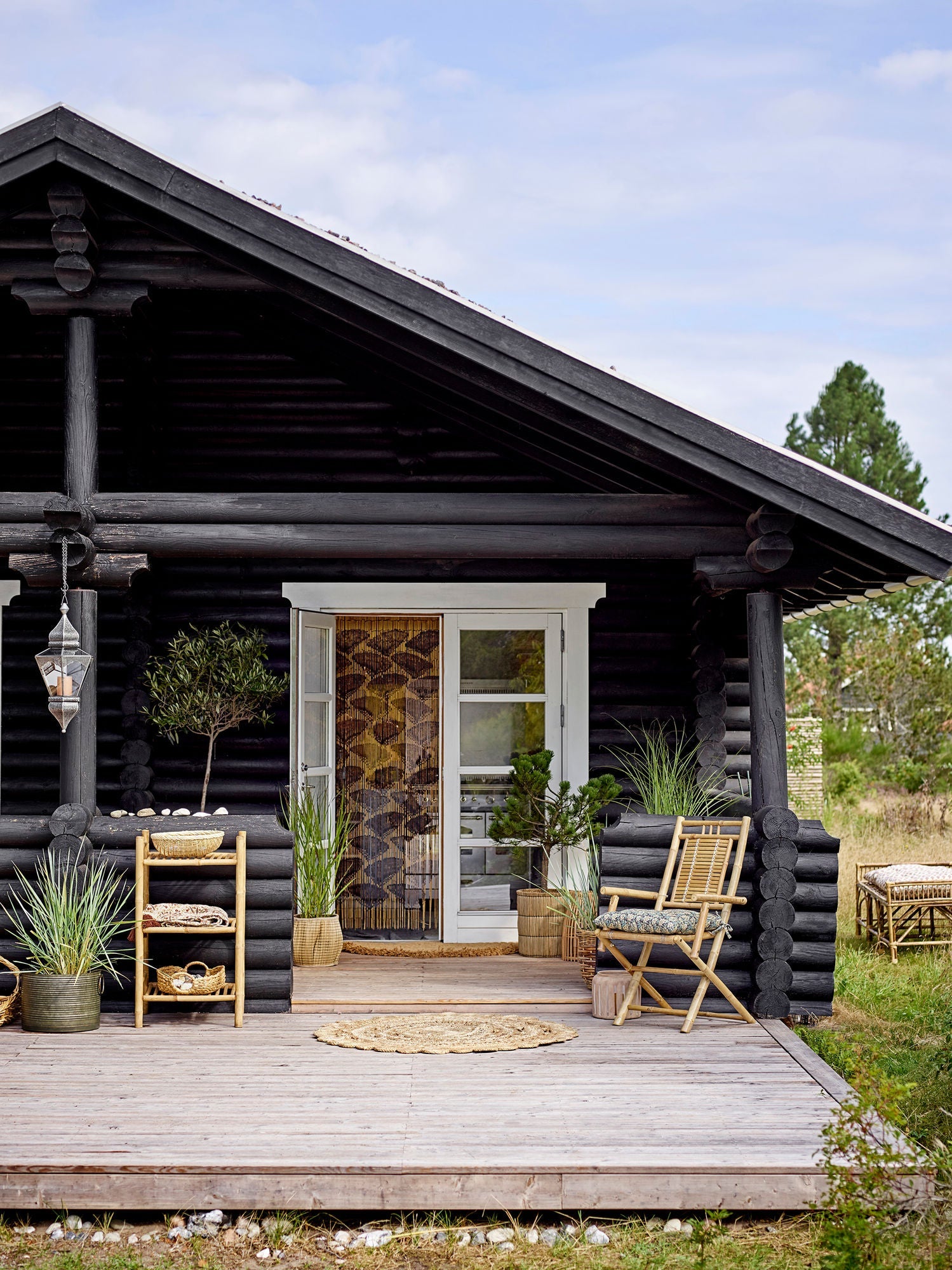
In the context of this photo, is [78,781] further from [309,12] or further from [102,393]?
[309,12]

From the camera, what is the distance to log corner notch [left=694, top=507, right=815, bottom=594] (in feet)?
21.7

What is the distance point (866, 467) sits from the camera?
23703mm

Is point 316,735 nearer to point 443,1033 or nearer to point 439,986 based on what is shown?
point 439,986

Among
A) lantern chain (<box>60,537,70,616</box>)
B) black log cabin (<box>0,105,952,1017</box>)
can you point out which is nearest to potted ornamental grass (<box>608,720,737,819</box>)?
black log cabin (<box>0,105,952,1017</box>)

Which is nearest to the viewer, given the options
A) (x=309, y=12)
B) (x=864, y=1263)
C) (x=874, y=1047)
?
(x=864, y=1263)

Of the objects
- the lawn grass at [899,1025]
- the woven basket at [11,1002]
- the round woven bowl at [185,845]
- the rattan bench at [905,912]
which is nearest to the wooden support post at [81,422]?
the round woven bowl at [185,845]

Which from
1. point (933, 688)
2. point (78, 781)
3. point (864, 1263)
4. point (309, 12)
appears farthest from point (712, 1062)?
point (309, 12)

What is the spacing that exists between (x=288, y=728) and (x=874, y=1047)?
3.99 metres

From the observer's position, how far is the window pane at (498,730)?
861 centimetres

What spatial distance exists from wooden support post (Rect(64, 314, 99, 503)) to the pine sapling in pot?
1505mm

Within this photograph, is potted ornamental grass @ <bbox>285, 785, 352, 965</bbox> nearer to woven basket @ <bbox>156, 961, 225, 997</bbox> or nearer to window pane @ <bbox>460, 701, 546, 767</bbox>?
window pane @ <bbox>460, 701, 546, 767</bbox>

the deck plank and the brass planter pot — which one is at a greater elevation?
the brass planter pot

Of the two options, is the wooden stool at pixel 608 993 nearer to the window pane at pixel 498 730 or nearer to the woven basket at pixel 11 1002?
the window pane at pixel 498 730

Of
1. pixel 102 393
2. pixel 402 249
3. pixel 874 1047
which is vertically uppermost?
pixel 402 249
